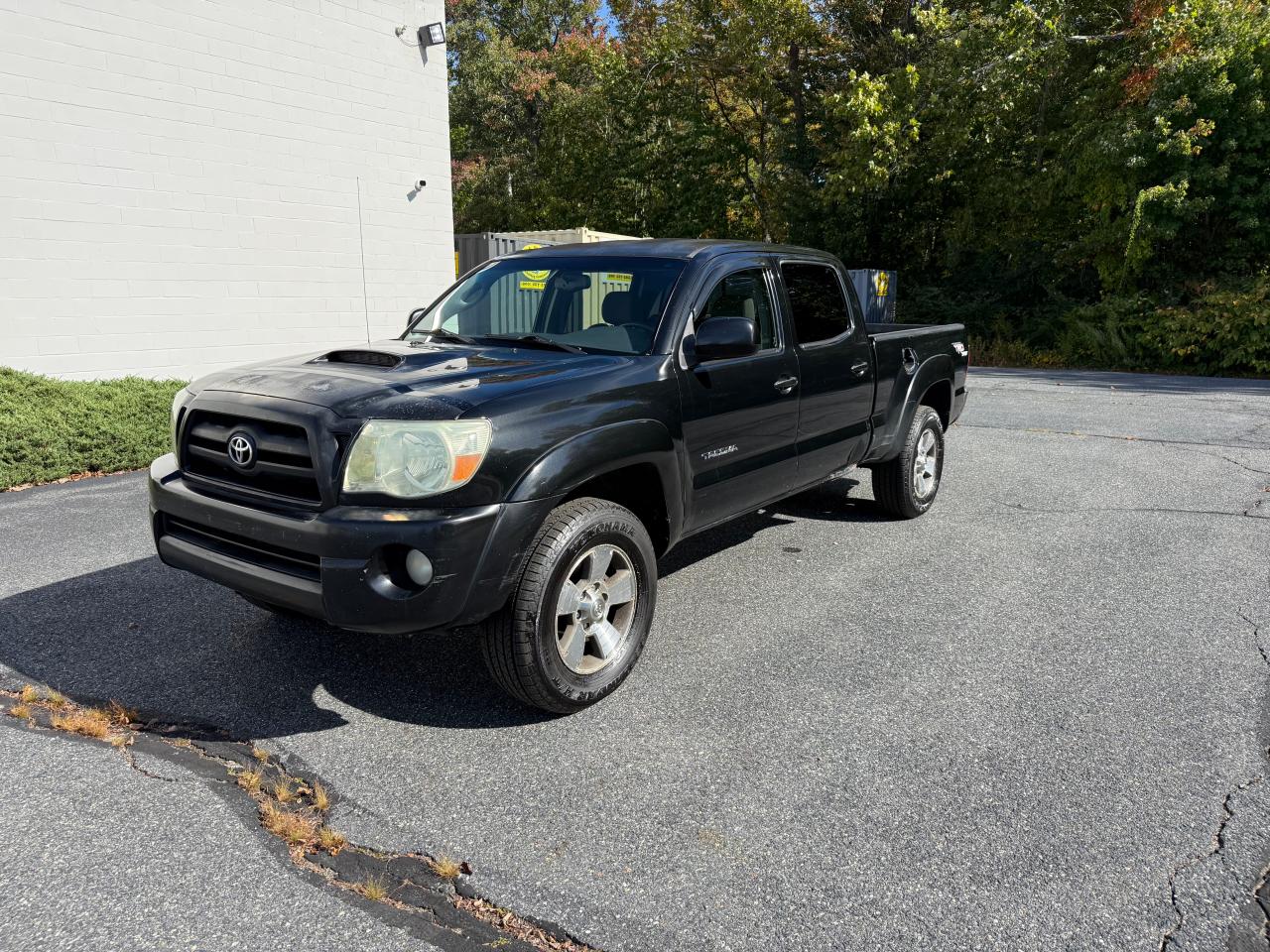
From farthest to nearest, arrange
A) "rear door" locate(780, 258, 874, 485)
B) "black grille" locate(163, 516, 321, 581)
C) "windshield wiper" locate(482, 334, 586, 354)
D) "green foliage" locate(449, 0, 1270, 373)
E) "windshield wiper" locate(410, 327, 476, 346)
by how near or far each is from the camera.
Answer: "green foliage" locate(449, 0, 1270, 373) → "rear door" locate(780, 258, 874, 485) → "windshield wiper" locate(410, 327, 476, 346) → "windshield wiper" locate(482, 334, 586, 354) → "black grille" locate(163, 516, 321, 581)

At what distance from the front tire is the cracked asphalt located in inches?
7.2

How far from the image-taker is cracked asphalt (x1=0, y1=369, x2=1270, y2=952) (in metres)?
2.47

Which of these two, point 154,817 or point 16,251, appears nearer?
point 154,817

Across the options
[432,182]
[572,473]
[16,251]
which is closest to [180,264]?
[16,251]

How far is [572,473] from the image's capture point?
3408 mm

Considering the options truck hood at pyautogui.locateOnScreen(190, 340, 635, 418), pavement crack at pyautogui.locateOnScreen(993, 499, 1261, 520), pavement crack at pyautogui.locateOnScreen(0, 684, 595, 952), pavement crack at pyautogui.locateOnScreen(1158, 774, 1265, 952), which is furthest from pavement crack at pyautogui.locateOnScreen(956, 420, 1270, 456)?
pavement crack at pyautogui.locateOnScreen(0, 684, 595, 952)

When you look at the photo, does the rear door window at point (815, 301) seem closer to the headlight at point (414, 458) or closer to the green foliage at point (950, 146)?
the headlight at point (414, 458)

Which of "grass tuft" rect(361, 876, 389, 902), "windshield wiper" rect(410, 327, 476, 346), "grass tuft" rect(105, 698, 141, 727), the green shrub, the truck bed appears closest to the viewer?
"grass tuft" rect(361, 876, 389, 902)

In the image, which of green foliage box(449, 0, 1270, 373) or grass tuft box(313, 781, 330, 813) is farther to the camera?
green foliage box(449, 0, 1270, 373)

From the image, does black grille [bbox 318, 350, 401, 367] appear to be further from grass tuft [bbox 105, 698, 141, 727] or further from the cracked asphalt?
grass tuft [bbox 105, 698, 141, 727]

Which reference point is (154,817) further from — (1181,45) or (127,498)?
(1181,45)

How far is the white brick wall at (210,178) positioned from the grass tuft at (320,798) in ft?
26.9

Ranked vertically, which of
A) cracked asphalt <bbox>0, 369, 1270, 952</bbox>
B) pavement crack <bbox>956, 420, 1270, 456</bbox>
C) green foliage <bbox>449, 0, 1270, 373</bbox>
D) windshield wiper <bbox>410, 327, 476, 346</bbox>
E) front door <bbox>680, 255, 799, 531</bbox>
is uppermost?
green foliage <bbox>449, 0, 1270, 373</bbox>

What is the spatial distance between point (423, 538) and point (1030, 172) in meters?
22.5
